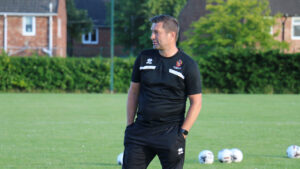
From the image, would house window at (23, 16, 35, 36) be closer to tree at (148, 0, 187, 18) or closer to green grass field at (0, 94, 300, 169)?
tree at (148, 0, 187, 18)

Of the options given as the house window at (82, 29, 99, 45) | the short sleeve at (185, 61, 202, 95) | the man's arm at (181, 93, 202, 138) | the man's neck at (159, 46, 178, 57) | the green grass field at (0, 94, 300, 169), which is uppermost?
the house window at (82, 29, 99, 45)

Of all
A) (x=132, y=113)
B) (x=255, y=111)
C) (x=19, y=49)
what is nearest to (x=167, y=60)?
(x=132, y=113)

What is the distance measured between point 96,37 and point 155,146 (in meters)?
66.3

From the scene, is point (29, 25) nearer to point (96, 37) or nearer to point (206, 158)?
point (96, 37)

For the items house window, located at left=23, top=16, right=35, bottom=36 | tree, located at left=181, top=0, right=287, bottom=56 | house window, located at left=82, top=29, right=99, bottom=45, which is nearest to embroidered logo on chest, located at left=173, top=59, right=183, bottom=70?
tree, located at left=181, top=0, right=287, bottom=56

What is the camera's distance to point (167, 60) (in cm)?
557

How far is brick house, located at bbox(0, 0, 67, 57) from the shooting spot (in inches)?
1871

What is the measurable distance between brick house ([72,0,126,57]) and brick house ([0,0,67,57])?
18823 mm

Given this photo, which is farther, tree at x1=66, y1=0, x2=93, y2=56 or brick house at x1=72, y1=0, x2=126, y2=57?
brick house at x1=72, y1=0, x2=126, y2=57

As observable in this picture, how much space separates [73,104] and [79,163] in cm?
1462

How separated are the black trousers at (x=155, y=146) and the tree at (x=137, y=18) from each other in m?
57.2

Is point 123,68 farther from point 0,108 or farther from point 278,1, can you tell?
point 278,1

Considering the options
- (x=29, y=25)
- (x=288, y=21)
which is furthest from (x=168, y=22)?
(x=29, y=25)

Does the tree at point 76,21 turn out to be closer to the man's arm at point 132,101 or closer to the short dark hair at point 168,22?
the man's arm at point 132,101
